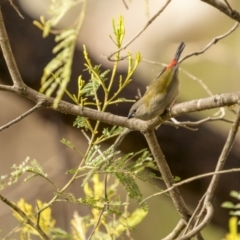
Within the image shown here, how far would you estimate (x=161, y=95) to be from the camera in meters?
0.45

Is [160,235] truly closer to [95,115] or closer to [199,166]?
[199,166]

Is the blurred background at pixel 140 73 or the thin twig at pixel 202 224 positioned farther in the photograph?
the blurred background at pixel 140 73

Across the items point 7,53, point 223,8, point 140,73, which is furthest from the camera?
point 140,73

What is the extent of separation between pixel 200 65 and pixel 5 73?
67 cm

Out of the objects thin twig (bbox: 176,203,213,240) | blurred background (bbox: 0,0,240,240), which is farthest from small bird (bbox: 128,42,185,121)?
blurred background (bbox: 0,0,240,240)

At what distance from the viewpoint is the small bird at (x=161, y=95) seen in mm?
445

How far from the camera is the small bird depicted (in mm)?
445

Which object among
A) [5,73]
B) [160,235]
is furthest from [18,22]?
[160,235]

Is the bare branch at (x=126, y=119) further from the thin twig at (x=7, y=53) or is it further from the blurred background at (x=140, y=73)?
the blurred background at (x=140, y=73)

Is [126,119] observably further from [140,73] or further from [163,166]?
[140,73]

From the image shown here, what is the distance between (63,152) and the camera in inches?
52.5

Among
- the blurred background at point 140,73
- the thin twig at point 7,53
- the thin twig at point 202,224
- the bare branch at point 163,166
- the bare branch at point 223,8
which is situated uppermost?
the blurred background at point 140,73

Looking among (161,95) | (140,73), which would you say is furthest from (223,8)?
(140,73)

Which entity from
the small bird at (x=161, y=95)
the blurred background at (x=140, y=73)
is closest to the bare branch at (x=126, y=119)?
the small bird at (x=161, y=95)
